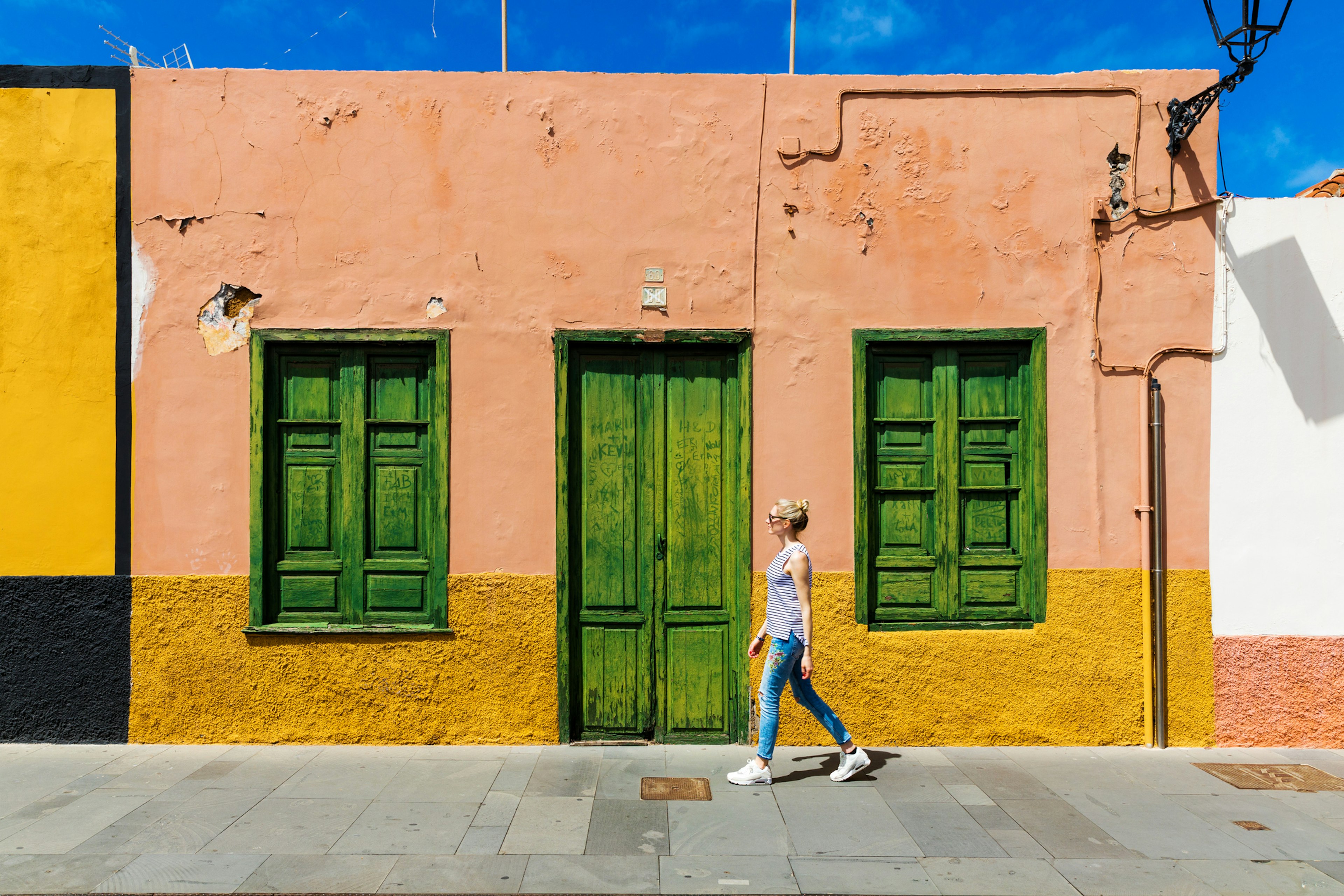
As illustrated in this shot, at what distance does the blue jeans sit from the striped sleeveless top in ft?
0.14

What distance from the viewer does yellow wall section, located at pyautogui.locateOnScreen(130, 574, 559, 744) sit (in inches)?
229

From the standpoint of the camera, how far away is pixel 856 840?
4273 mm

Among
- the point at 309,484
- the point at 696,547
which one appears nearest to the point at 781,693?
the point at 696,547

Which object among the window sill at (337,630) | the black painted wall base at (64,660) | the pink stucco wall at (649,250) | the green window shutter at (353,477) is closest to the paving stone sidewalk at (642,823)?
the black painted wall base at (64,660)

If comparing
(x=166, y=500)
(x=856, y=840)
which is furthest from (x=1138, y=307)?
(x=166, y=500)

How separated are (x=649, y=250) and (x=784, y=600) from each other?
8.68 ft

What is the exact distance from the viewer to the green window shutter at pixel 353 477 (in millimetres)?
5875

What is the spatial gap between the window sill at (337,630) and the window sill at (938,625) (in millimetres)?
3042

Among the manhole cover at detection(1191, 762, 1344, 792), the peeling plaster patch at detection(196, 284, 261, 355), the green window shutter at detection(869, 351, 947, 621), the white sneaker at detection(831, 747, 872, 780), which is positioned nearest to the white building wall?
the manhole cover at detection(1191, 762, 1344, 792)

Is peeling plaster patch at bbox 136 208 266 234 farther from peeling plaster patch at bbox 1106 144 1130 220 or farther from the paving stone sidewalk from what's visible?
peeling plaster patch at bbox 1106 144 1130 220

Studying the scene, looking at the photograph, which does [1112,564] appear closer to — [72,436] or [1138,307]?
[1138,307]

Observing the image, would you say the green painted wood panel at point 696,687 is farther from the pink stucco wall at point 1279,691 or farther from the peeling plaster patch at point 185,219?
the peeling plaster patch at point 185,219

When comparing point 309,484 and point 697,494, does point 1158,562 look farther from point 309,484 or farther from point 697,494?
point 309,484

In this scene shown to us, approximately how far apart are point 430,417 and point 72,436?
2472 mm
